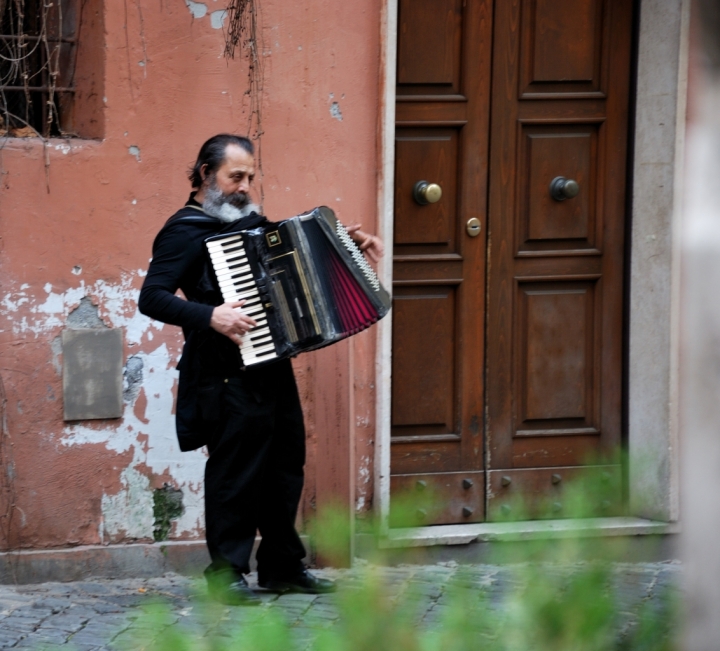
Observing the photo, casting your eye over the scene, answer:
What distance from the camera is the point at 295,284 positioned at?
3857mm

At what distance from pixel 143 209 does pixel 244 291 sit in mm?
971

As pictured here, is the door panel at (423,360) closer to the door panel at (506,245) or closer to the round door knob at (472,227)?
the door panel at (506,245)

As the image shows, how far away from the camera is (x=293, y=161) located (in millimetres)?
4750

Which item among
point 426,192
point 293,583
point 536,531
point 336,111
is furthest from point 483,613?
point 426,192

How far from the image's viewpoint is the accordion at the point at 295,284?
12.5ft

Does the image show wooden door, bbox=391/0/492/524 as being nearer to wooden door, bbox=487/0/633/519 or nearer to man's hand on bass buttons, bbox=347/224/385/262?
wooden door, bbox=487/0/633/519

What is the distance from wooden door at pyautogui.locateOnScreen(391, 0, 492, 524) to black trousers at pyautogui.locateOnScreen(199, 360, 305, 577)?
883 millimetres

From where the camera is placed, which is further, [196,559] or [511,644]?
[196,559]

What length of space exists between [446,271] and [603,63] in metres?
1.25

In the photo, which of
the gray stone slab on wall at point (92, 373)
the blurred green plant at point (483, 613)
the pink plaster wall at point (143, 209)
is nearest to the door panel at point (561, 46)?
the pink plaster wall at point (143, 209)

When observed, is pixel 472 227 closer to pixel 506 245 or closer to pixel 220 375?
pixel 506 245

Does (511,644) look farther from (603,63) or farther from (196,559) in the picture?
(603,63)

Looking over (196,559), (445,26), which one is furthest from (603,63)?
(196,559)

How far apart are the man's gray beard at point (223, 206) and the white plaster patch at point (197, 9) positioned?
98 centimetres
